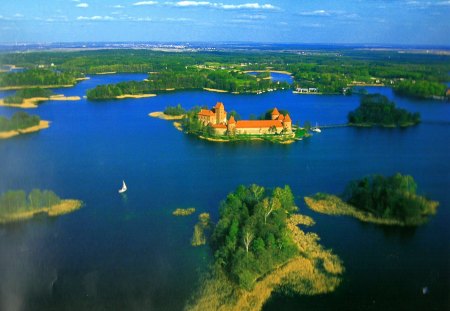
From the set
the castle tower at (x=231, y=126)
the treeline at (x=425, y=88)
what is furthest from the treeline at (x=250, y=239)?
the castle tower at (x=231, y=126)

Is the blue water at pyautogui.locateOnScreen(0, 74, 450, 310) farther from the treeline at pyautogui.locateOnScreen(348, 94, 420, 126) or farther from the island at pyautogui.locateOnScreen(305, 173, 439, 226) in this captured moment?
the treeline at pyautogui.locateOnScreen(348, 94, 420, 126)

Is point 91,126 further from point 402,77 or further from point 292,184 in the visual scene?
point 402,77

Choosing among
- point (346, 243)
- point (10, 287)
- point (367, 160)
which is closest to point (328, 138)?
point (367, 160)

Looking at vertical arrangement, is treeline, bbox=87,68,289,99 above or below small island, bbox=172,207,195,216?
above

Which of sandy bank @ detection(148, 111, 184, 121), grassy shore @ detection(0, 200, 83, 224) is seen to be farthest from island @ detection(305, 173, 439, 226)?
sandy bank @ detection(148, 111, 184, 121)

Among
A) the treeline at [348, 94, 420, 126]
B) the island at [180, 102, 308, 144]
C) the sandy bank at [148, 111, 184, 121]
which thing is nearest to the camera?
the treeline at [348, 94, 420, 126]

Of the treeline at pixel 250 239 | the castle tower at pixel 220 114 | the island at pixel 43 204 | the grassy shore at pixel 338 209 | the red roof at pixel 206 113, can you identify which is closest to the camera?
the treeline at pixel 250 239

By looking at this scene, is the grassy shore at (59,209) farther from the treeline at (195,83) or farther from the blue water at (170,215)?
the treeline at (195,83)

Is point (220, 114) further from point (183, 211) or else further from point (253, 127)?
point (183, 211)
